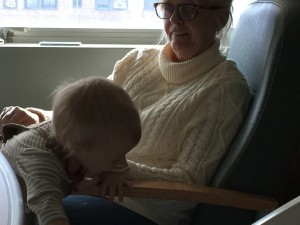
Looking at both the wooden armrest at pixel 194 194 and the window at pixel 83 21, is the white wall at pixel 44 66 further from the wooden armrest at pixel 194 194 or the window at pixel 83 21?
the wooden armrest at pixel 194 194

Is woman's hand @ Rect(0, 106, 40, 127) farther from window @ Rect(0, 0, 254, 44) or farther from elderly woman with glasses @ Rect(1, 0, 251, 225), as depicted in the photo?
window @ Rect(0, 0, 254, 44)

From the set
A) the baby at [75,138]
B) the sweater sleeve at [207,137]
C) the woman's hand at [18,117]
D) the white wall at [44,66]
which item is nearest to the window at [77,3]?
the white wall at [44,66]

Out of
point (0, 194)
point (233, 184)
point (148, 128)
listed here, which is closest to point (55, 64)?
point (148, 128)

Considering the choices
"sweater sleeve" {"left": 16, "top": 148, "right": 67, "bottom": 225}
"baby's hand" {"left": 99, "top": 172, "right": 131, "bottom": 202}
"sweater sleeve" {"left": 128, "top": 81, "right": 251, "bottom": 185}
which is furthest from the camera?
"sweater sleeve" {"left": 128, "top": 81, "right": 251, "bottom": 185}

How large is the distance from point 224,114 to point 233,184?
20 cm

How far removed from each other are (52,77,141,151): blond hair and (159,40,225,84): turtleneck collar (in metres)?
0.47

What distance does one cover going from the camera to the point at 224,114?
4.44ft

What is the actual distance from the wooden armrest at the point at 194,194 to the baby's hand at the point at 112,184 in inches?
0.5

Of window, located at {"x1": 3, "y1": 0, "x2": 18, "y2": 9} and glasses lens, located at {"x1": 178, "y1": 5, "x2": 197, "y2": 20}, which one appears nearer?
glasses lens, located at {"x1": 178, "y1": 5, "x2": 197, "y2": 20}

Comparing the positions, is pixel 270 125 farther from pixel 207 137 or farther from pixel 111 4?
pixel 111 4

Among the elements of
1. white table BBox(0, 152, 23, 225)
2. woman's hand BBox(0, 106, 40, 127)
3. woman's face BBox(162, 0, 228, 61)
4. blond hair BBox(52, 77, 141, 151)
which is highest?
woman's face BBox(162, 0, 228, 61)

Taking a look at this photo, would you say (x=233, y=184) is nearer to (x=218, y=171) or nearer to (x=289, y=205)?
(x=218, y=171)

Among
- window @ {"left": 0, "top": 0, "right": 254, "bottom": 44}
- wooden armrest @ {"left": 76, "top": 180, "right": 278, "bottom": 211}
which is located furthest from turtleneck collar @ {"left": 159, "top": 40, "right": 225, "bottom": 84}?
window @ {"left": 0, "top": 0, "right": 254, "bottom": 44}

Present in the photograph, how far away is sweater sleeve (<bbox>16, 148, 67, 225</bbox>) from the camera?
3.03ft
